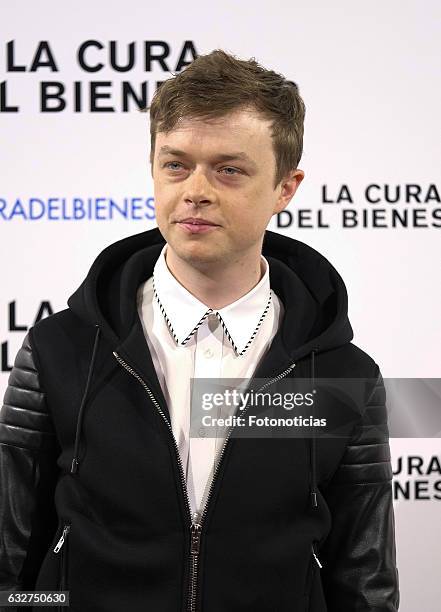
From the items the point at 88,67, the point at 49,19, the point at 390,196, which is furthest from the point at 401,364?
the point at 49,19

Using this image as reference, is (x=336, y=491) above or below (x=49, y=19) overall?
below

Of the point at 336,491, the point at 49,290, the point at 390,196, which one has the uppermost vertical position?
the point at 390,196

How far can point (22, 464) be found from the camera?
1202 mm

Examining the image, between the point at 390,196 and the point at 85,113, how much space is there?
0.65 m

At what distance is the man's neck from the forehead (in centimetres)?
17

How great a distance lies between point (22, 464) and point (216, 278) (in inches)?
14.7

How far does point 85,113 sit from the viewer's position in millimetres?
1796

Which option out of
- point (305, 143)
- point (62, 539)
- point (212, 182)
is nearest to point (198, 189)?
point (212, 182)

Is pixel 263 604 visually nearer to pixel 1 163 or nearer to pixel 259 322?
pixel 259 322

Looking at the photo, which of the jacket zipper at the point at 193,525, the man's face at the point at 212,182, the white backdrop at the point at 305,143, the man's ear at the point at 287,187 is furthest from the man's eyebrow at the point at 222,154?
the white backdrop at the point at 305,143

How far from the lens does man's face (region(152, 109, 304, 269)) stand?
1.14 meters

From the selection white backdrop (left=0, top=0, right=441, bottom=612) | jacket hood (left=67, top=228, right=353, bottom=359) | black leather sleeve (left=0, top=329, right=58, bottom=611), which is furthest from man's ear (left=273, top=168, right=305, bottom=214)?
white backdrop (left=0, top=0, right=441, bottom=612)

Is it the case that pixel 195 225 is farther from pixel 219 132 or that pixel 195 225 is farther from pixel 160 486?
pixel 160 486

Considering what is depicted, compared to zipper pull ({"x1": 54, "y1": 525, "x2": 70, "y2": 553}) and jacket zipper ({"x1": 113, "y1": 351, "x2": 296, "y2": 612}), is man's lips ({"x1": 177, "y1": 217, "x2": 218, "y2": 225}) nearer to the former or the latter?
jacket zipper ({"x1": 113, "y1": 351, "x2": 296, "y2": 612})
